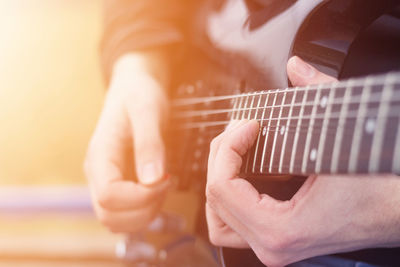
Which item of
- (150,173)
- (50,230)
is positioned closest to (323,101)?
(150,173)

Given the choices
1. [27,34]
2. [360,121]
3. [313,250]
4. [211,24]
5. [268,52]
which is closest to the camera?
[360,121]

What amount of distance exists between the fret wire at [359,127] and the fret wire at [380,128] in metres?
0.01

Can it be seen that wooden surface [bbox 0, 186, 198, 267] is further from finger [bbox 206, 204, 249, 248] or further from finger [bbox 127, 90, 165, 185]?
finger [bbox 206, 204, 249, 248]

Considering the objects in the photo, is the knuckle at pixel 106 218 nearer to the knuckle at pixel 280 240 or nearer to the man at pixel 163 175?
the man at pixel 163 175

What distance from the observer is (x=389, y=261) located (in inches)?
20.5

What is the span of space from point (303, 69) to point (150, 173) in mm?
340

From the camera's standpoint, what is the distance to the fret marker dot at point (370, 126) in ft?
1.12

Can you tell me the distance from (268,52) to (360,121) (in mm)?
286

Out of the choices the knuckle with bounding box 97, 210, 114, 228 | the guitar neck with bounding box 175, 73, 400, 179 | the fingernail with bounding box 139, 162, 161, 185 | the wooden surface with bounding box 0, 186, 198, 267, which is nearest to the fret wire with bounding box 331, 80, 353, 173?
the guitar neck with bounding box 175, 73, 400, 179

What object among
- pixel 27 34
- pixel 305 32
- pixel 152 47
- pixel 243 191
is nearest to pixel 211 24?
pixel 152 47

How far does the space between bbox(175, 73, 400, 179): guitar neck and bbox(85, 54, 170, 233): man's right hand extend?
25 cm

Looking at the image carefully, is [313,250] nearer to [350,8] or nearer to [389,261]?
[389,261]

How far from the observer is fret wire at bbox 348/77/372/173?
346 millimetres

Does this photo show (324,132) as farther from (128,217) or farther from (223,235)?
(128,217)
